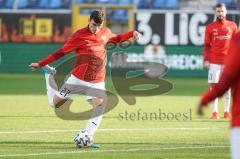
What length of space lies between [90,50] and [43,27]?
25246 millimetres

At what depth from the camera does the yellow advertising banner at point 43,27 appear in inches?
1497

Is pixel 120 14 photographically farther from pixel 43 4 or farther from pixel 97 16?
pixel 97 16

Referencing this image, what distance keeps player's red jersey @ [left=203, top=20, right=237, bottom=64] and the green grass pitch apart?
4.87ft

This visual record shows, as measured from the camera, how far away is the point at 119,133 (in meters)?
15.0

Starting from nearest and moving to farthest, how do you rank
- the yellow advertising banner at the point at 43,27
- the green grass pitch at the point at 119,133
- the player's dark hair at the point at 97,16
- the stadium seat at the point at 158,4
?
the green grass pitch at the point at 119,133
the player's dark hair at the point at 97,16
the yellow advertising banner at the point at 43,27
the stadium seat at the point at 158,4

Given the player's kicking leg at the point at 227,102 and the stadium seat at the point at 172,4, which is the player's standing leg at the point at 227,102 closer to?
the player's kicking leg at the point at 227,102

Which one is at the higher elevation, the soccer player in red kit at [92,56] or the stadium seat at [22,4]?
the soccer player in red kit at [92,56]

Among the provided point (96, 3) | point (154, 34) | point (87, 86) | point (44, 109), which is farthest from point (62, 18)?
point (87, 86)

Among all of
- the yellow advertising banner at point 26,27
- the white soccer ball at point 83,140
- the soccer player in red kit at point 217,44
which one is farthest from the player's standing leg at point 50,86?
the yellow advertising banner at point 26,27

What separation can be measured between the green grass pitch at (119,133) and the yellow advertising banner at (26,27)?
1411cm

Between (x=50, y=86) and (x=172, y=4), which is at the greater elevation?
(x=50, y=86)

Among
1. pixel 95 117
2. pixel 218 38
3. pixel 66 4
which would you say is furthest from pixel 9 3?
pixel 95 117

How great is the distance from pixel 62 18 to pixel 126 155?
27.1 metres

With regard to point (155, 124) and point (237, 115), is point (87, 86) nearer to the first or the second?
point (155, 124)
